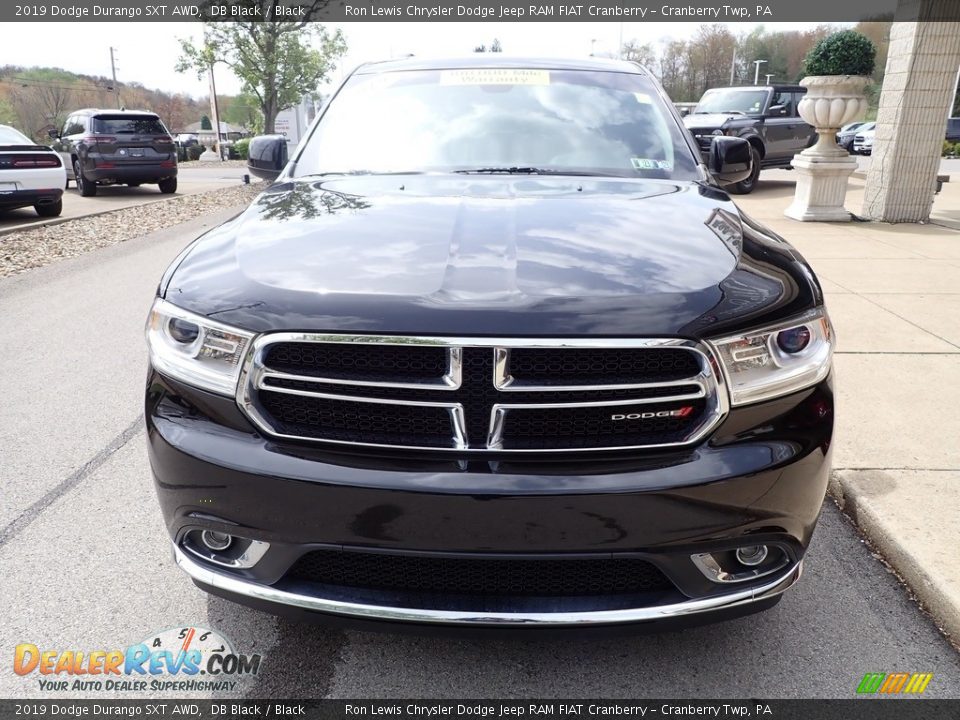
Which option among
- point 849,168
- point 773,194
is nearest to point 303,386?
point 849,168

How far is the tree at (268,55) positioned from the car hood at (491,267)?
32602 mm

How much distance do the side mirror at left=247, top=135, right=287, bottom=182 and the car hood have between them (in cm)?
112

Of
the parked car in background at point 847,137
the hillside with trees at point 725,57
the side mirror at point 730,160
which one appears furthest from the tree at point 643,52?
the side mirror at point 730,160

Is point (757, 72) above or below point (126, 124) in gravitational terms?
above

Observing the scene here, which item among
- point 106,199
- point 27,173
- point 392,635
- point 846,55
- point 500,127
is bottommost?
point 106,199

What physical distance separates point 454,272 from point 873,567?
193cm

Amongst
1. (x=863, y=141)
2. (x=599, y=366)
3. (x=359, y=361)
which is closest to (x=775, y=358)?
(x=599, y=366)

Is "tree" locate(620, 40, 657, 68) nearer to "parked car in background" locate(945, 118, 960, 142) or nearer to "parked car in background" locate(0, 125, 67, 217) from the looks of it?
"parked car in background" locate(945, 118, 960, 142)

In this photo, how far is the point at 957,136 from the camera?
34.2m

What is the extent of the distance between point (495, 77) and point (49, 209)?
11.9 meters

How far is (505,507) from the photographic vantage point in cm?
170

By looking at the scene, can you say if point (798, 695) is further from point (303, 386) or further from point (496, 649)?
point (303, 386)

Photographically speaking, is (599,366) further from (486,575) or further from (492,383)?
(486,575)

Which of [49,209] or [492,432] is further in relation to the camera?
[49,209]
